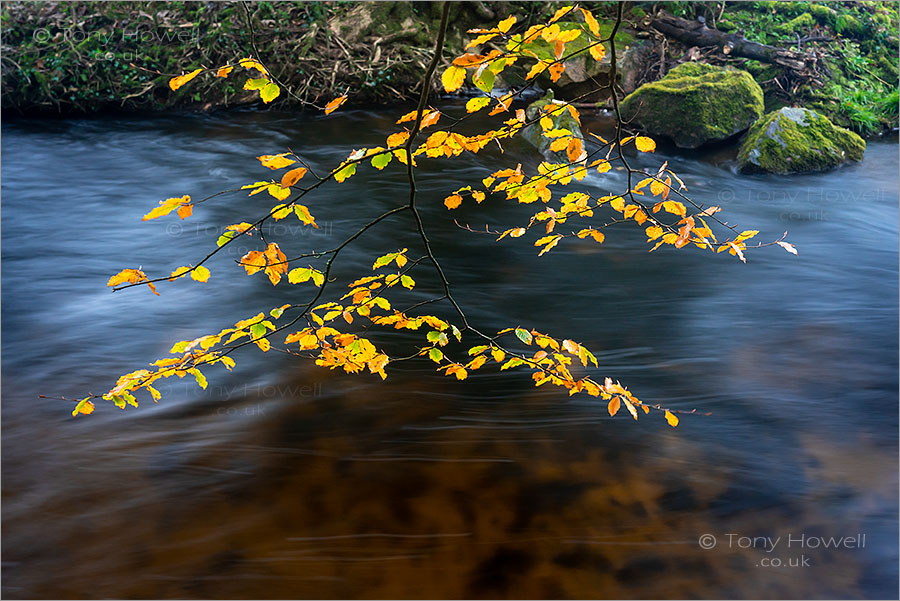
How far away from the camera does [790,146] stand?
28.8 feet

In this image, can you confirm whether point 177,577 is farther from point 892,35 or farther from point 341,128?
point 892,35

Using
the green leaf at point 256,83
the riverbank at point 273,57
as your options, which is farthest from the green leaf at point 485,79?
the riverbank at point 273,57

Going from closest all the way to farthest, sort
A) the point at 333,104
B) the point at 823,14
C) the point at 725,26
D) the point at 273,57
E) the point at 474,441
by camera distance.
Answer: the point at 333,104 < the point at 474,441 < the point at 273,57 < the point at 725,26 < the point at 823,14

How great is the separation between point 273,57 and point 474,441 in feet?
27.6

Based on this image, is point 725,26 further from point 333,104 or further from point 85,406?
point 85,406

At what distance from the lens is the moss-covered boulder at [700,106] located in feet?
29.7

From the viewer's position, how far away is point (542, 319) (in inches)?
210

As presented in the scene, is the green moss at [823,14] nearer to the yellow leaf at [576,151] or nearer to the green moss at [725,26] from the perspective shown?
the green moss at [725,26]

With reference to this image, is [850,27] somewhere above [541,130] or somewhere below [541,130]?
above

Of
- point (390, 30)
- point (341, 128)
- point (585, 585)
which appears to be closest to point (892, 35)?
point (390, 30)

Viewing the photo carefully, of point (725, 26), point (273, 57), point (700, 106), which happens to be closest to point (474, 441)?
point (700, 106)

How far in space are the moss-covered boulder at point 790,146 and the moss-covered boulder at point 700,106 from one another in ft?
1.11

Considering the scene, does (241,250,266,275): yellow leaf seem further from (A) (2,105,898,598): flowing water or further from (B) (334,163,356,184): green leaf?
(A) (2,105,898,598): flowing water

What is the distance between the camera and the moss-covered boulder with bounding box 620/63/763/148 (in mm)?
9039
